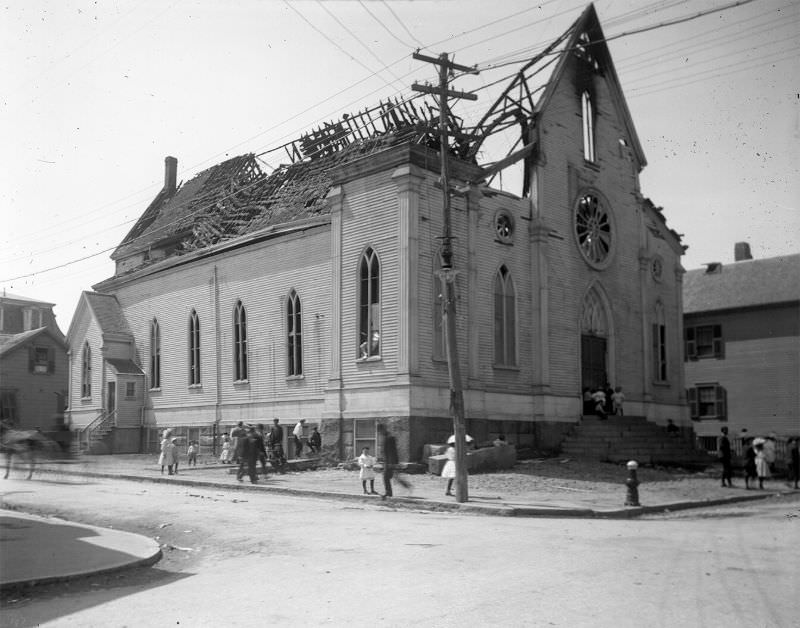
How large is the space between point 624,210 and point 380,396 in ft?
50.1

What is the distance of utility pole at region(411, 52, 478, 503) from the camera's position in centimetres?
1934

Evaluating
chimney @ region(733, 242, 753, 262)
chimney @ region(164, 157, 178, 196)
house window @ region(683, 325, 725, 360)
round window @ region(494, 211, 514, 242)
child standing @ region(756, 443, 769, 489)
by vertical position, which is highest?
chimney @ region(164, 157, 178, 196)

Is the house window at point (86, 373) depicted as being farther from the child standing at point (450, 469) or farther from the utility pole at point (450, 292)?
the utility pole at point (450, 292)

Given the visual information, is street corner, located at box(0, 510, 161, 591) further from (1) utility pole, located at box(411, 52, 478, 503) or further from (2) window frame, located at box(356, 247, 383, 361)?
(2) window frame, located at box(356, 247, 383, 361)

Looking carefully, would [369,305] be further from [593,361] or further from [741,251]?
[741,251]

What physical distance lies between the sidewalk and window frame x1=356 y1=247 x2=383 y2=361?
3919 millimetres

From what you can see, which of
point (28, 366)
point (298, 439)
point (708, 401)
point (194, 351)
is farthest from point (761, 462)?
point (28, 366)

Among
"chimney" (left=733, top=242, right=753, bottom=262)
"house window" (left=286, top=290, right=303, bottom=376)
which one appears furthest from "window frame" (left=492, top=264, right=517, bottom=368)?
"chimney" (left=733, top=242, right=753, bottom=262)

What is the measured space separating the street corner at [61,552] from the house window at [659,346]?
28454mm

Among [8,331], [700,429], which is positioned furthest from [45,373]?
[700,429]

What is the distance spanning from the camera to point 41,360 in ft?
110

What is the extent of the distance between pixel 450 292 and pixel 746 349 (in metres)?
30.8

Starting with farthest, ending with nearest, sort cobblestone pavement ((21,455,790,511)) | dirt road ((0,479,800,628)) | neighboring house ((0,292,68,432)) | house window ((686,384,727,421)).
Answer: house window ((686,384,727,421)) → neighboring house ((0,292,68,432)) → cobblestone pavement ((21,455,790,511)) → dirt road ((0,479,800,628))

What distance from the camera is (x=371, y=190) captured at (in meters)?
28.2
